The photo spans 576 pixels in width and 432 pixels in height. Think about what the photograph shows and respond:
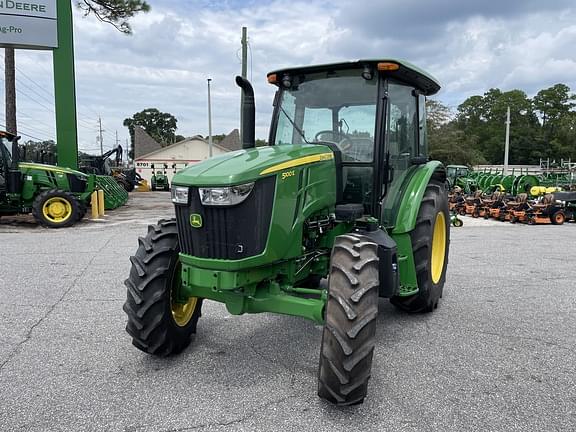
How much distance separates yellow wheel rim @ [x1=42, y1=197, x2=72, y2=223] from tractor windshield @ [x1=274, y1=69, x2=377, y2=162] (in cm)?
973

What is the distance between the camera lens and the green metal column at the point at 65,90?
1510 centimetres

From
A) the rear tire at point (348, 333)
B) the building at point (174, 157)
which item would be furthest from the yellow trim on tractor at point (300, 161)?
the building at point (174, 157)

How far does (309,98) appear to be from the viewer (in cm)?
434

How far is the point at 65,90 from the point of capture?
1562 cm

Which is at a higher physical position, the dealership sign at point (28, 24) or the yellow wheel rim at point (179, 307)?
the dealership sign at point (28, 24)

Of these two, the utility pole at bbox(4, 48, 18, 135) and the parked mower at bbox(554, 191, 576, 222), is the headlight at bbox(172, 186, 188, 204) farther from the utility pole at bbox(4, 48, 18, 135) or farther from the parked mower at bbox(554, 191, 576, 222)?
the utility pole at bbox(4, 48, 18, 135)

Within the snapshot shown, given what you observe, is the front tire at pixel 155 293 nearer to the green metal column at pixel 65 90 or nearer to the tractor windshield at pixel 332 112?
the tractor windshield at pixel 332 112

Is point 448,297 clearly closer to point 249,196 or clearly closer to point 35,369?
point 249,196

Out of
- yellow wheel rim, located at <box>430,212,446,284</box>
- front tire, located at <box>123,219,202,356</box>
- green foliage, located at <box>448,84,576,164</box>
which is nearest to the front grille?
front tire, located at <box>123,219,202,356</box>

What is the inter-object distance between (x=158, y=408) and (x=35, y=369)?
1221 mm

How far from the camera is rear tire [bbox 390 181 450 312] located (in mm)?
4340

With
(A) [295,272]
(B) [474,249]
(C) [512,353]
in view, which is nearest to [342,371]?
(A) [295,272]

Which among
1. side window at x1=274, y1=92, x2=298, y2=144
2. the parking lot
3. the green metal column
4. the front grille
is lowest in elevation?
the parking lot

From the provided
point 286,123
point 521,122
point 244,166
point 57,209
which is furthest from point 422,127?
point 521,122
